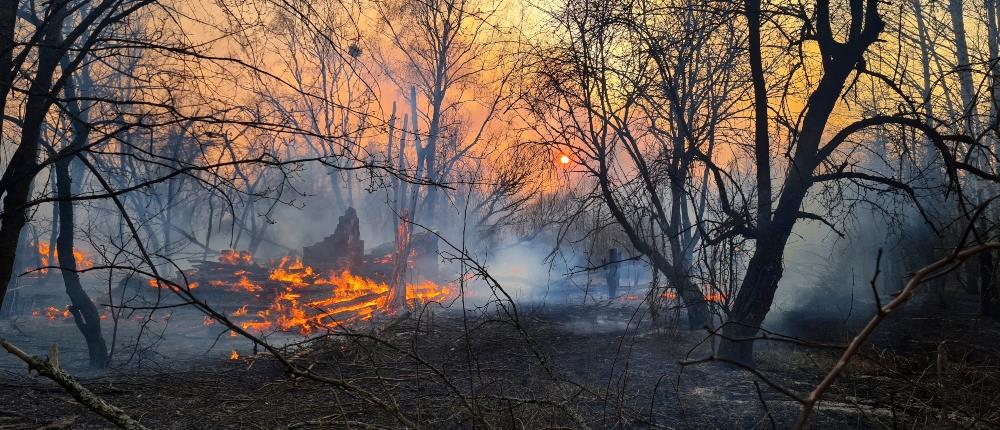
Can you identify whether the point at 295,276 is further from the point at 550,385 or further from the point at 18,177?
the point at 18,177

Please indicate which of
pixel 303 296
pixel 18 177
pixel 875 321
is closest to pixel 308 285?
pixel 303 296

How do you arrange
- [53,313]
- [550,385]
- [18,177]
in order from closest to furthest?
[18,177], [550,385], [53,313]

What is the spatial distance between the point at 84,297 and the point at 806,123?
10421 mm

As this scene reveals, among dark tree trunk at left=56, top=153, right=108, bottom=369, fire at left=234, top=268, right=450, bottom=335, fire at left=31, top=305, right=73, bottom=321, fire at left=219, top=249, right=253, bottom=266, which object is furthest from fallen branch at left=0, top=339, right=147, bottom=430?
fire at left=219, top=249, right=253, bottom=266

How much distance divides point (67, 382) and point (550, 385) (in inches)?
206

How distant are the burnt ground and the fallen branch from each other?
0.78 meters

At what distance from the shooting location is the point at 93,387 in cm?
572

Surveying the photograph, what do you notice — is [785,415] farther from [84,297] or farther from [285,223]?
[285,223]

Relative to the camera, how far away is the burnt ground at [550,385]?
3883mm

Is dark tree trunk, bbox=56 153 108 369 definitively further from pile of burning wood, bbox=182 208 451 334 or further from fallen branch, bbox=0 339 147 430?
fallen branch, bbox=0 339 147 430

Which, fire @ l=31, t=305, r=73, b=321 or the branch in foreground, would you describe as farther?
Answer: fire @ l=31, t=305, r=73, b=321

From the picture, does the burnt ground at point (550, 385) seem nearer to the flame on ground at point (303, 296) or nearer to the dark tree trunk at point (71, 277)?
the dark tree trunk at point (71, 277)

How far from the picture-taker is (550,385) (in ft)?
21.3

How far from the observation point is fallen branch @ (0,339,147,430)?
65.5 inches
